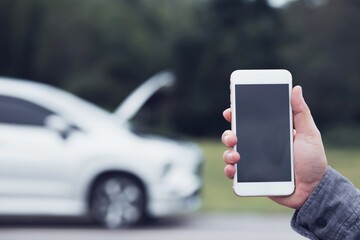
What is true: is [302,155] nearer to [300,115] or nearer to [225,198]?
[300,115]

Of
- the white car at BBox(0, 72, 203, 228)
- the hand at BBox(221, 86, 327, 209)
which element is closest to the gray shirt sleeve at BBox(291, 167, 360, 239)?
the hand at BBox(221, 86, 327, 209)

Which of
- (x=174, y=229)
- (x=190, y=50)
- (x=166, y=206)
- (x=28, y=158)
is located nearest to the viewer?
(x=28, y=158)

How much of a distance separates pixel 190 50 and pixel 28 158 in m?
34.7

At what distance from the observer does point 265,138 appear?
1.95 meters

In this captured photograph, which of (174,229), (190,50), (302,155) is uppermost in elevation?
(190,50)

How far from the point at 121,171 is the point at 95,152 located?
1.24ft

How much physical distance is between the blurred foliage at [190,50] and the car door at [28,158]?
31.6 metres

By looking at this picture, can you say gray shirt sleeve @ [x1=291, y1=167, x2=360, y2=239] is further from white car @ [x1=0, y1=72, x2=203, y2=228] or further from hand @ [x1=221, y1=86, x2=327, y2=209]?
white car @ [x1=0, y1=72, x2=203, y2=228]

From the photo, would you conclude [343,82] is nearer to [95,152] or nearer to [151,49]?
[151,49]

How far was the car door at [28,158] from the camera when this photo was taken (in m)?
8.51

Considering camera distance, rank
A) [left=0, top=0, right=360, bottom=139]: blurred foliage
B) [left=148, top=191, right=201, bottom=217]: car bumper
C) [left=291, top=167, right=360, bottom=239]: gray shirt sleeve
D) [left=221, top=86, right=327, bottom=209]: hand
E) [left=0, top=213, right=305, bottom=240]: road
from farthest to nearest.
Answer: [left=0, top=0, right=360, bottom=139]: blurred foliage → [left=148, top=191, right=201, bottom=217]: car bumper → [left=0, top=213, right=305, bottom=240]: road → [left=221, top=86, right=327, bottom=209]: hand → [left=291, top=167, right=360, bottom=239]: gray shirt sleeve

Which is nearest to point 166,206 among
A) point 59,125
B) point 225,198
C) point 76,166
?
point 76,166

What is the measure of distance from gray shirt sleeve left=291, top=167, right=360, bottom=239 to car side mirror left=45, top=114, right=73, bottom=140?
700 centimetres

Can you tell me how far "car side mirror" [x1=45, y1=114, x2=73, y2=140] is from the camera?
28.2 ft
